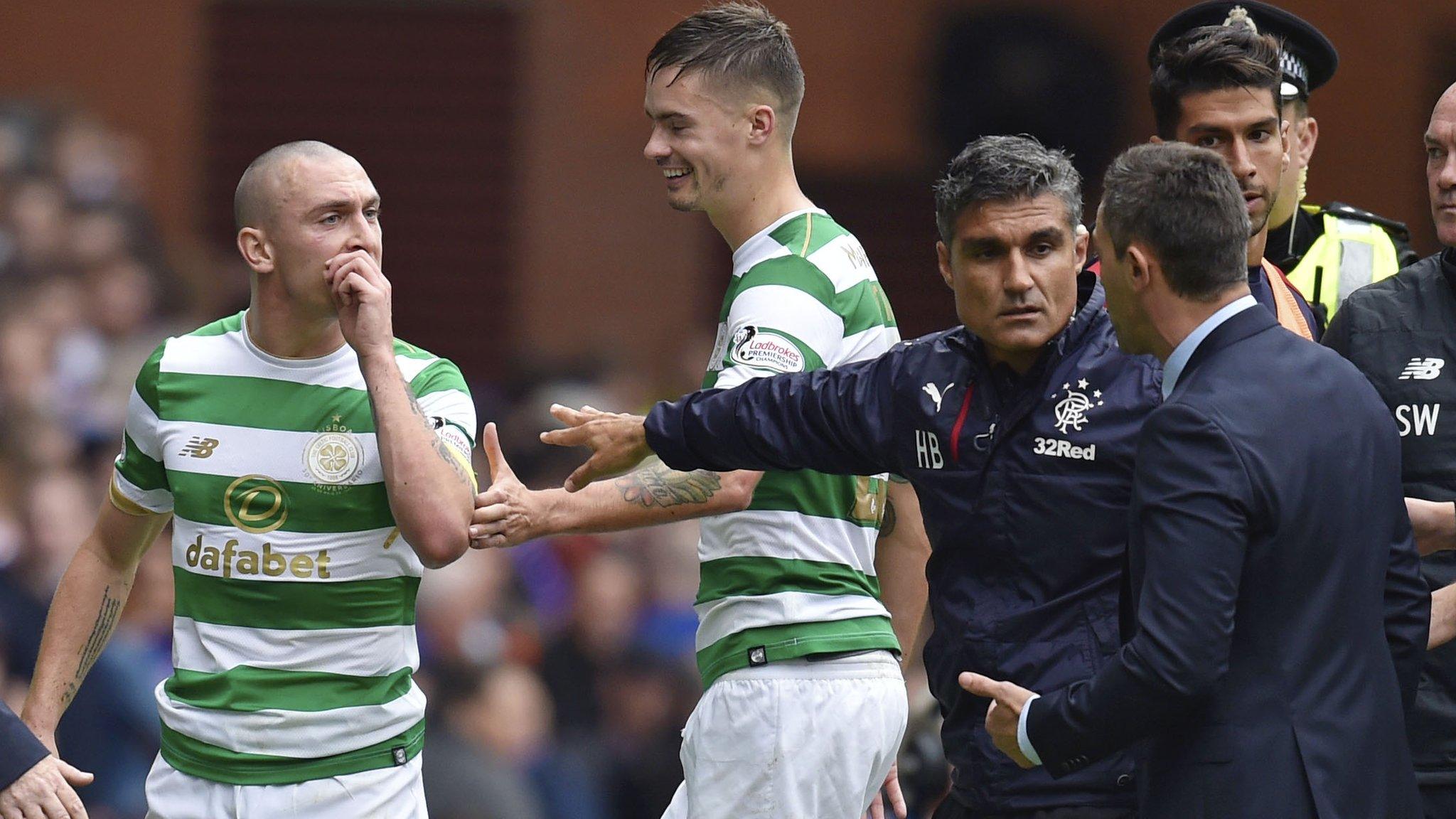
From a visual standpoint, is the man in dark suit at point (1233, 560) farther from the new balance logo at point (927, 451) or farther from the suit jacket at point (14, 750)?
the suit jacket at point (14, 750)

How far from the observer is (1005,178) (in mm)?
3479

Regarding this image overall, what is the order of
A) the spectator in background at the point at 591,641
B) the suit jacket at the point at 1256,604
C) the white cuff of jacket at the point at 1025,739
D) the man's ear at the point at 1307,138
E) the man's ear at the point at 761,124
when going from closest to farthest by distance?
the suit jacket at the point at 1256,604
the white cuff of jacket at the point at 1025,739
the man's ear at the point at 761,124
the man's ear at the point at 1307,138
the spectator in background at the point at 591,641

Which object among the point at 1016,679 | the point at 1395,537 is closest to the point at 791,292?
the point at 1016,679

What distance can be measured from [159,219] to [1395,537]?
9.05 metres

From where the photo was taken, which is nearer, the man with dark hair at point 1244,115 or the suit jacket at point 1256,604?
the suit jacket at point 1256,604

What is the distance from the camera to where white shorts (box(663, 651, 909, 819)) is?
4.02 metres

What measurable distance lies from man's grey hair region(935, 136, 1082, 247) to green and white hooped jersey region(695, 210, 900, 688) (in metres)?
0.50

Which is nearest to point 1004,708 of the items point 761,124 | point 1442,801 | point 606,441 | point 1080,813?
point 1080,813

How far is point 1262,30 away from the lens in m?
4.27

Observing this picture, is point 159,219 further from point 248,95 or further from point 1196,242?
point 1196,242

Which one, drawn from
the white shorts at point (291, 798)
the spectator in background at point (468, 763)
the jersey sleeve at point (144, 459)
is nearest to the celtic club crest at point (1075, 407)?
the white shorts at point (291, 798)

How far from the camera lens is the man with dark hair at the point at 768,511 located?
390 cm

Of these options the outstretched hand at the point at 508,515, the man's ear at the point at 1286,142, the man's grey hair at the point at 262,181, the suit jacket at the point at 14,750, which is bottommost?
the suit jacket at the point at 14,750

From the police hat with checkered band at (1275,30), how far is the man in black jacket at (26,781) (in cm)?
269
